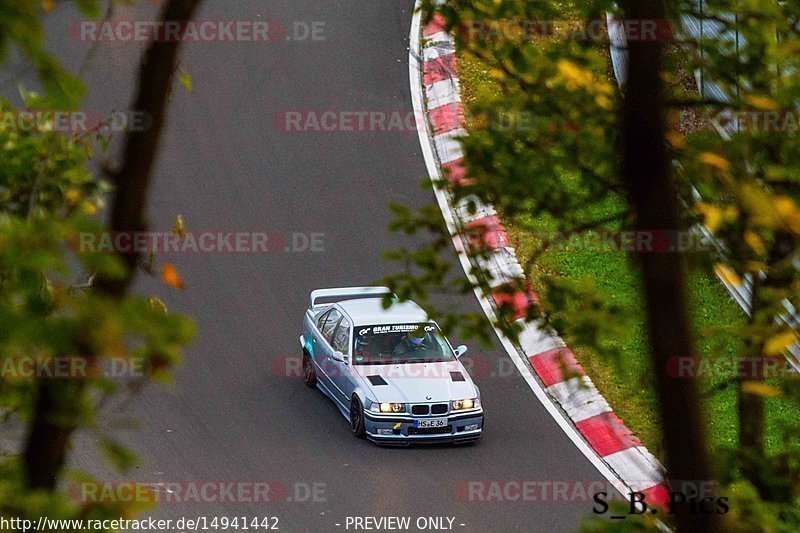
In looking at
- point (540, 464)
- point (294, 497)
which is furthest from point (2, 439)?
point (540, 464)

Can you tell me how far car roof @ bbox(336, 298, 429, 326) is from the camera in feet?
41.2

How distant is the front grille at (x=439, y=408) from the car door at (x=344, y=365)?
0.95 meters

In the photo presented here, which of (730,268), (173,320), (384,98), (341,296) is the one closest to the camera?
(173,320)

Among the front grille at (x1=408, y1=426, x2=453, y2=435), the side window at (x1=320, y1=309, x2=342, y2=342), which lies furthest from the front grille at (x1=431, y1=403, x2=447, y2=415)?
the side window at (x1=320, y1=309, x2=342, y2=342)

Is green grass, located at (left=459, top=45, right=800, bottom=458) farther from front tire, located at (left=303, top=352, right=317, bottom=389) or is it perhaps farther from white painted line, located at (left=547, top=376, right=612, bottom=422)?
front tire, located at (left=303, top=352, right=317, bottom=389)

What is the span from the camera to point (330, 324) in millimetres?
12875

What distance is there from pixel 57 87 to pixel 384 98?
51.6ft

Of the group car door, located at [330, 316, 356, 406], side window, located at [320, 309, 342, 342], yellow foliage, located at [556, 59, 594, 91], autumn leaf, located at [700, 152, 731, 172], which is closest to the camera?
autumn leaf, located at [700, 152, 731, 172]

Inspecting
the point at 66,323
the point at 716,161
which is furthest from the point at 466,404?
the point at 66,323

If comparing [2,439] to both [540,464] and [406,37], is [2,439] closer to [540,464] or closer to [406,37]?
[540,464]

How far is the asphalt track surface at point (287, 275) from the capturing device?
11.1m

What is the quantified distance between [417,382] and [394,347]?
2.03 feet

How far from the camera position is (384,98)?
17.8 m

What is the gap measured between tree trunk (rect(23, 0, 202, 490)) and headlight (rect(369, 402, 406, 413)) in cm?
870
